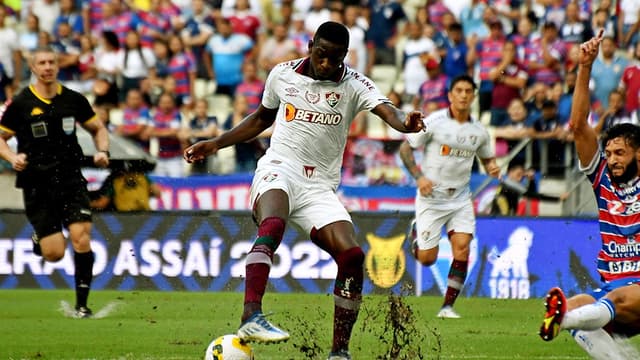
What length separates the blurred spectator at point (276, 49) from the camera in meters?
20.0

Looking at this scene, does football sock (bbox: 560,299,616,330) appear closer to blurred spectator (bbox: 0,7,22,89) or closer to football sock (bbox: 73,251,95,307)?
football sock (bbox: 73,251,95,307)

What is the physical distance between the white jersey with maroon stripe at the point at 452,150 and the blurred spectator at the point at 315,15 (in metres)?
6.92

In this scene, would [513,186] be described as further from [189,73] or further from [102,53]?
[102,53]

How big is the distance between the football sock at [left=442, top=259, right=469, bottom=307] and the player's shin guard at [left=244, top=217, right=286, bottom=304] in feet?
16.9

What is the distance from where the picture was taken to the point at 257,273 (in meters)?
8.52

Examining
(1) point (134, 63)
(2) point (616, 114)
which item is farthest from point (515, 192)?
(1) point (134, 63)

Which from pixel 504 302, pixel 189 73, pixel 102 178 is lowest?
pixel 504 302

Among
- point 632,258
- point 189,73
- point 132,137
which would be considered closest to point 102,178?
point 132,137

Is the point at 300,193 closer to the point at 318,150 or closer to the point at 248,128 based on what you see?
the point at 318,150

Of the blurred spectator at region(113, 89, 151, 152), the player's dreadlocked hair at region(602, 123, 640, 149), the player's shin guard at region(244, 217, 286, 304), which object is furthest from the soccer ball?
the blurred spectator at region(113, 89, 151, 152)

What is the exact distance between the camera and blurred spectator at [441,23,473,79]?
19.8m

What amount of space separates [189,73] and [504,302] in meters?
7.56

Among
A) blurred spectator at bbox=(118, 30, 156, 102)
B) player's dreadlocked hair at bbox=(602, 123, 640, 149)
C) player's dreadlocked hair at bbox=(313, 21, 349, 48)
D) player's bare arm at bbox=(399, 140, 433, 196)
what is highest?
player's dreadlocked hair at bbox=(313, 21, 349, 48)

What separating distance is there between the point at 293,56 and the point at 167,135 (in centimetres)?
244
